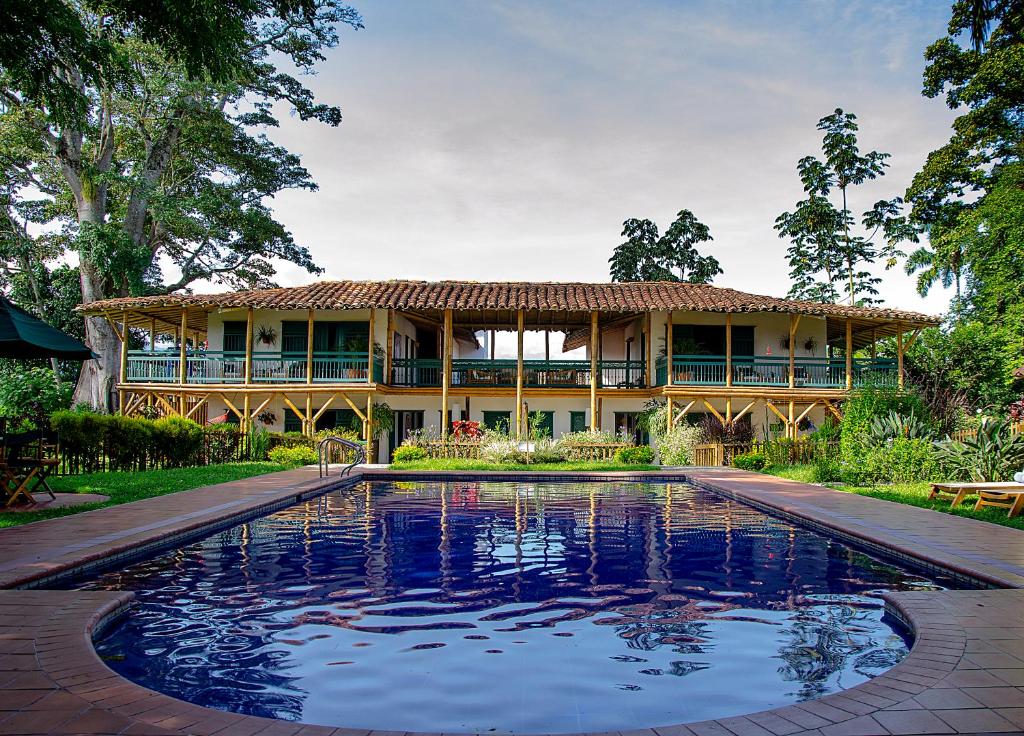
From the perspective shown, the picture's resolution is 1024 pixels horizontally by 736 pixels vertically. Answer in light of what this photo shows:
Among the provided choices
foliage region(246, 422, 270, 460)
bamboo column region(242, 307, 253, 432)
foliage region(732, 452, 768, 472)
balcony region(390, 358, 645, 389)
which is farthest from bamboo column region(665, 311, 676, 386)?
bamboo column region(242, 307, 253, 432)

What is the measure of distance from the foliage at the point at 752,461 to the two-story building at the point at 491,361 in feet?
11.9

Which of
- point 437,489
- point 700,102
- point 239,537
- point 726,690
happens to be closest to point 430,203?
point 700,102

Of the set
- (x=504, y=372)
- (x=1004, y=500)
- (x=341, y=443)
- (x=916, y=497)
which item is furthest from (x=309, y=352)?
(x=1004, y=500)

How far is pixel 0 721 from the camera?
3.27m

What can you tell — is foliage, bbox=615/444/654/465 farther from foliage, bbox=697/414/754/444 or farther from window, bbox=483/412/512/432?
window, bbox=483/412/512/432

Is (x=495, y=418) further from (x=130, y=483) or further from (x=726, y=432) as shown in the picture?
(x=130, y=483)

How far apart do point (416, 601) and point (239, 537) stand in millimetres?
3863

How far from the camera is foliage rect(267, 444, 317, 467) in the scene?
21.0m

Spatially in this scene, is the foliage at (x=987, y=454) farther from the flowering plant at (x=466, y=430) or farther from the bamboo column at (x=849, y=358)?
the flowering plant at (x=466, y=430)

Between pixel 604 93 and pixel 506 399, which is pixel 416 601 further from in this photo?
pixel 506 399

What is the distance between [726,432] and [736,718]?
19.3m

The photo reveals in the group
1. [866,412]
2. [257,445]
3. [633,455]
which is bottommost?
[633,455]

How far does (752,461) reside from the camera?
1998cm

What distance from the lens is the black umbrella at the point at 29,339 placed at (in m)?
9.87
